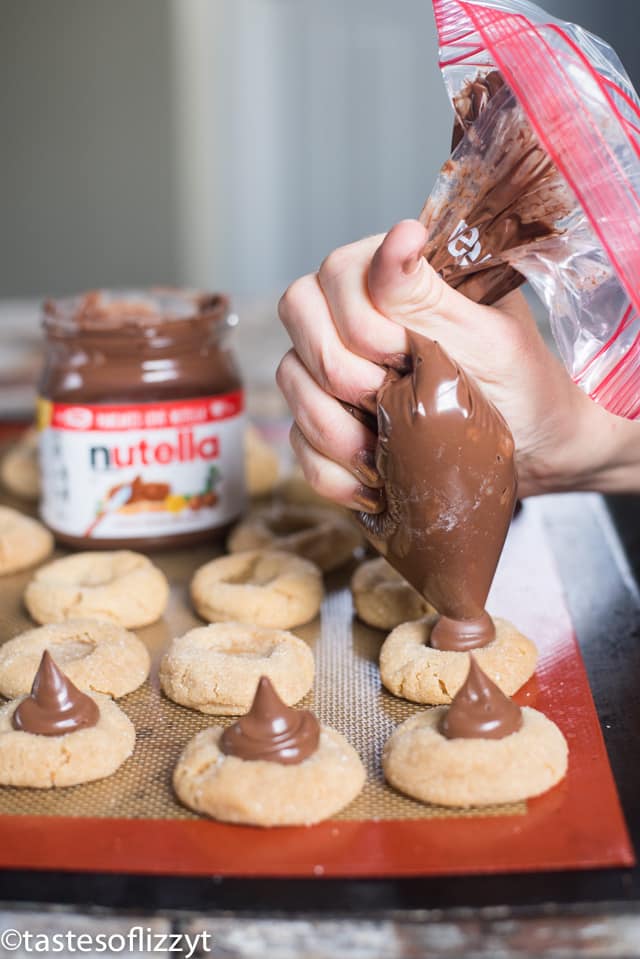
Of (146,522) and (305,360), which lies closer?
(305,360)

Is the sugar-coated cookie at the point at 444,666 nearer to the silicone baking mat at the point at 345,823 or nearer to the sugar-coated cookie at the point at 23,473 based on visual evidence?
the silicone baking mat at the point at 345,823

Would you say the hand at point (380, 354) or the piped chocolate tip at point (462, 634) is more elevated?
the hand at point (380, 354)

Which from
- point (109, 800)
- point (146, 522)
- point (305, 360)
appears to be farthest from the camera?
point (146, 522)

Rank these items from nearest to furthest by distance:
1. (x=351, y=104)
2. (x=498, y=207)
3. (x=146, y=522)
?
(x=498, y=207)
(x=146, y=522)
(x=351, y=104)

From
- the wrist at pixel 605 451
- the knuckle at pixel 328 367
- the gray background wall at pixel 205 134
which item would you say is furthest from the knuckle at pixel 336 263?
the gray background wall at pixel 205 134

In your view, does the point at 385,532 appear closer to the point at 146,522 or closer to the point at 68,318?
the point at 146,522

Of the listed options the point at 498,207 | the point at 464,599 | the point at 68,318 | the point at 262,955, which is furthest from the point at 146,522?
the point at 262,955

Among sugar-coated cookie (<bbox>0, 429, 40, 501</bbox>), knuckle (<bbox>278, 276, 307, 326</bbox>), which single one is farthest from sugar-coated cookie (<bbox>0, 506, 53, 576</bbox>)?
knuckle (<bbox>278, 276, 307, 326</bbox>)

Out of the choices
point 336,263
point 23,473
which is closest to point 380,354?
point 336,263
